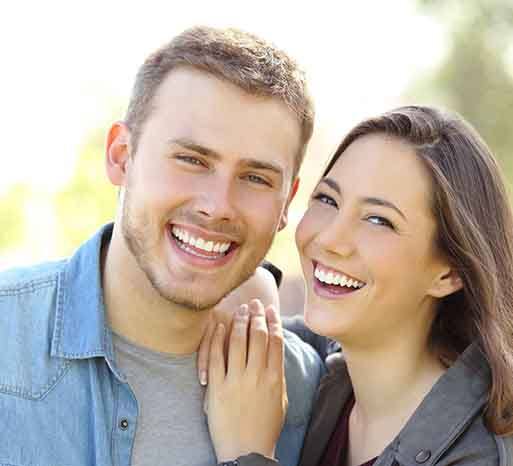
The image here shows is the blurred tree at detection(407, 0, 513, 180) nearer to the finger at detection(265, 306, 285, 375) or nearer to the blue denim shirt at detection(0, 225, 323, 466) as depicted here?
the finger at detection(265, 306, 285, 375)

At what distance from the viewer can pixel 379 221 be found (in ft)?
8.13

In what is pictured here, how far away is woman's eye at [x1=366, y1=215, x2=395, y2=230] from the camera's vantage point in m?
2.47

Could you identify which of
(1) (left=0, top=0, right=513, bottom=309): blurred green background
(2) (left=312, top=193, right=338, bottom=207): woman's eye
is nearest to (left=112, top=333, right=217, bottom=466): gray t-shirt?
(2) (left=312, top=193, right=338, bottom=207): woman's eye

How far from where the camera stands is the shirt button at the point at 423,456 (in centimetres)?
237

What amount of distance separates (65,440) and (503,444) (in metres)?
1.05

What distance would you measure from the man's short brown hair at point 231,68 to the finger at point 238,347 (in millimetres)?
443

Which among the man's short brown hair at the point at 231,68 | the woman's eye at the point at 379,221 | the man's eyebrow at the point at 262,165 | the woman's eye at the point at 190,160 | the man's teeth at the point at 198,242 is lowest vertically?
the man's teeth at the point at 198,242

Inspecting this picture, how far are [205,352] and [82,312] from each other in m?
0.35

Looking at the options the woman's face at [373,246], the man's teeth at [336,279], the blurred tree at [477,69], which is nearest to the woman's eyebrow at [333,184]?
the woman's face at [373,246]

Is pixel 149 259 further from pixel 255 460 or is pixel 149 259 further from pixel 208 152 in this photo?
pixel 255 460

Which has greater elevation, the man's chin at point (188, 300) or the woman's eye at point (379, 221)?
the woman's eye at point (379, 221)

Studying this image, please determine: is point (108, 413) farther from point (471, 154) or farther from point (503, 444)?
point (471, 154)

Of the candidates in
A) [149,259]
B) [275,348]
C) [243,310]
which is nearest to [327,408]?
[275,348]

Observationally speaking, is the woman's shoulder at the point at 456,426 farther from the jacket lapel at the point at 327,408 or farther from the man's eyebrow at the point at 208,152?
the man's eyebrow at the point at 208,152
